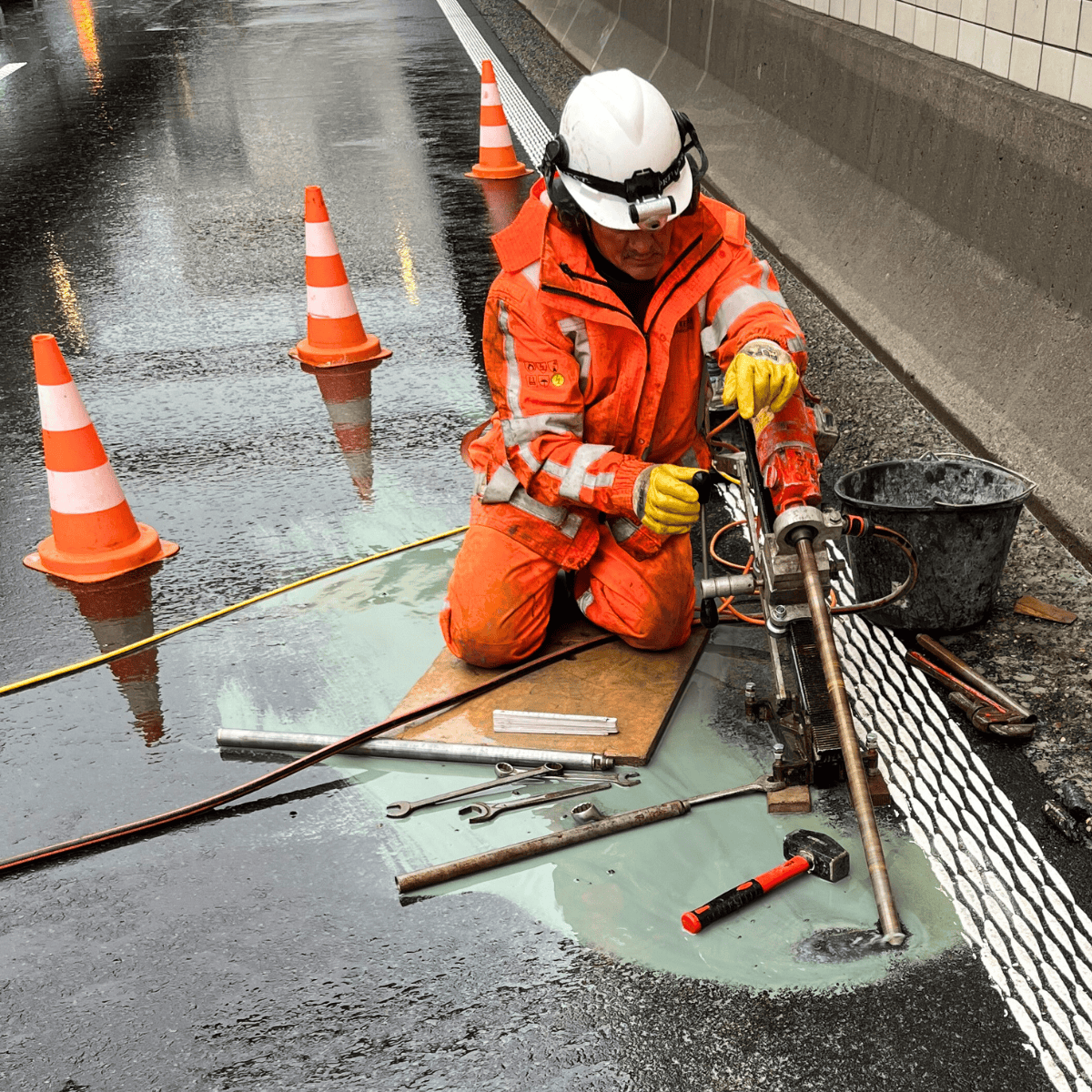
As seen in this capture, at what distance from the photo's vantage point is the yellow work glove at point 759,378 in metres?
3.17

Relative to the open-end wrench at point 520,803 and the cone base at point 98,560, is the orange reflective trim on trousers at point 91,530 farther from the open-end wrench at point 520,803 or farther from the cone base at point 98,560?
the open-end wrench at point 520,803

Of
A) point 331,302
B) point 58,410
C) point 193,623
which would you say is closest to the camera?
point 193,623

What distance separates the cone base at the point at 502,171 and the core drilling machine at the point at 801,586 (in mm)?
6147

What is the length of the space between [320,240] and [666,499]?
134 inches

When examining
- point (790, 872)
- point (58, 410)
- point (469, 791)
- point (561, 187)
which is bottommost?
point (469, 791)

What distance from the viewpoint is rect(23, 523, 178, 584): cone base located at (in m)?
4.44

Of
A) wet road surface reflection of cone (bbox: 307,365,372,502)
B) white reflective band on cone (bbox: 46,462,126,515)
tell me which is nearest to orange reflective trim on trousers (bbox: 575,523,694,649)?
wet road surface reflection of cone (bbox: 307,365,372,502)

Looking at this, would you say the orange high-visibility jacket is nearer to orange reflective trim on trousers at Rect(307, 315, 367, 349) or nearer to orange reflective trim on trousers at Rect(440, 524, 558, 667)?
orange reflective trim on trousers at Rect(440, 524, 558, 667)

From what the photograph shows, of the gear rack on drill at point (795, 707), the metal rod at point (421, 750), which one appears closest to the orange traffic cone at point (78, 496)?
the metal rod at point (421, 750)

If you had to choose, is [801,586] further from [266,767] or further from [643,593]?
[266,767]

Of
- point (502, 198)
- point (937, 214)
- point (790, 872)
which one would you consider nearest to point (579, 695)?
point (790, 872)

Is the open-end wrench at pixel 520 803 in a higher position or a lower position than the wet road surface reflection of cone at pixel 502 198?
higher

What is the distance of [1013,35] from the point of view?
15.0 ft

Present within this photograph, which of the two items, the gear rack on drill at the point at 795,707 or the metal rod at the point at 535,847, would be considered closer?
the metal rod at the point at 535,847
